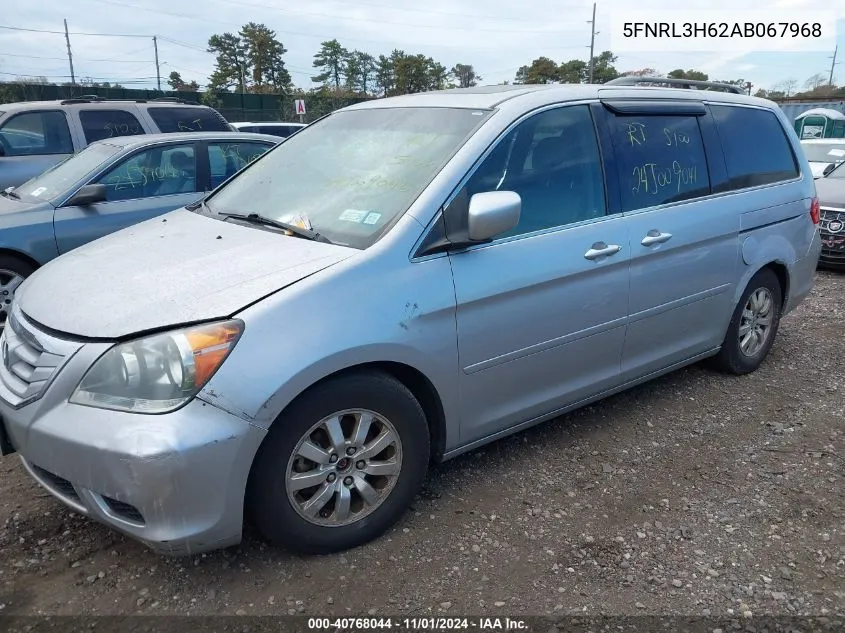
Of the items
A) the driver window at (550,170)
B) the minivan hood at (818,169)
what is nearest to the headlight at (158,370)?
the driver window at (550,170)

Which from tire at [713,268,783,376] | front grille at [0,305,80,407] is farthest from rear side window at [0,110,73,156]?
tire at [713,268,783,376]

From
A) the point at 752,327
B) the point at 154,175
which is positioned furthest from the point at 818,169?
the point at 154,175

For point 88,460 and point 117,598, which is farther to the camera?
point 117,598

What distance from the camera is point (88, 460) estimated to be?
87.6 inches

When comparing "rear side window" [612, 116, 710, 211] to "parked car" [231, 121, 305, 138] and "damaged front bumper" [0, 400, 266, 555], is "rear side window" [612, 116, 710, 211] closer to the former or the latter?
"damaged front bumper" [0, 400, 266, 555]

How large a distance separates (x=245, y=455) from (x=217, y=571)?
0.62 metres

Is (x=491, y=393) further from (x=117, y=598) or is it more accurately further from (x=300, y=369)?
(x=117, y=598)

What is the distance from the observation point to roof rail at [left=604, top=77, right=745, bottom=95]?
13.9ft

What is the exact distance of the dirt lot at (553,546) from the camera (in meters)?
2.45

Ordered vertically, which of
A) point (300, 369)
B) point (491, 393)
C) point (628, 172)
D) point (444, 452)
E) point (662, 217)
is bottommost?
point (444, 452)

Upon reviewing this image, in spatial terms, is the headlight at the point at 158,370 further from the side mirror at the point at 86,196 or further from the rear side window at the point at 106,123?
the rear side window at the point at 106,123

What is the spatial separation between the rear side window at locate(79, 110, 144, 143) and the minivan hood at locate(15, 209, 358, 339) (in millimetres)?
5722

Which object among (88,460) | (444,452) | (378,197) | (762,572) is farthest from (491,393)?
(88,460)

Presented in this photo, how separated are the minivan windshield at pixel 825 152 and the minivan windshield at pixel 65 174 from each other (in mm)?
9949
